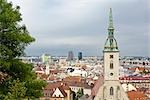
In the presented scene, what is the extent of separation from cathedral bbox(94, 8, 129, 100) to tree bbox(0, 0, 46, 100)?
47.9m

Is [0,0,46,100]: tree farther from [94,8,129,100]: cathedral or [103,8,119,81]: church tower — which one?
[103,8,119,81]: church tower

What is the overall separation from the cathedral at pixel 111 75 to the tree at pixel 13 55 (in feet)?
157

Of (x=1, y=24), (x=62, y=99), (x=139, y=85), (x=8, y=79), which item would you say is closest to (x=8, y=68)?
(x=8, y=79)

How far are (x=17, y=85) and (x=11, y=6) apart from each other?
225 cm

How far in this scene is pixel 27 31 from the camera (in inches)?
529

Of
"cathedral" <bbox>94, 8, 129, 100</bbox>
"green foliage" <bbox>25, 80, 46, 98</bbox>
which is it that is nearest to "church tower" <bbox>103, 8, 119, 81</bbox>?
"cathedral" <bbox>94, 8, 129, 100</bbox>

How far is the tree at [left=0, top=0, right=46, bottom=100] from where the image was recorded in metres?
12.7

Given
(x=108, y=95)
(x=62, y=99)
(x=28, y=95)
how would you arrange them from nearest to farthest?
(x=28, y=95)
(x=108, y=95)
(x=62, y=99)

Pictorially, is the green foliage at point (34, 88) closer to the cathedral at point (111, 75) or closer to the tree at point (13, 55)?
the tree at point (13, 55)

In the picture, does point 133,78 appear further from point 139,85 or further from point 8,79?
point 8,79

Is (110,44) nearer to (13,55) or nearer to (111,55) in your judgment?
(111,55)

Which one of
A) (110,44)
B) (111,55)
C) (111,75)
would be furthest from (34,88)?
(111,55)

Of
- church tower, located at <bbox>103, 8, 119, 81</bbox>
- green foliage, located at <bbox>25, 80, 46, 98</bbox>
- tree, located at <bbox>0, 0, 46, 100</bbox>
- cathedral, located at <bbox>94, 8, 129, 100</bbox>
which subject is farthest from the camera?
church tower, located at <bbox>103, 8, 119, 81</bbox>

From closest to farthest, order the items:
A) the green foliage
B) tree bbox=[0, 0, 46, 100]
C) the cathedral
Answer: tree bbox=[0, 0, 46, 100] → the green foliage → the cathedral
